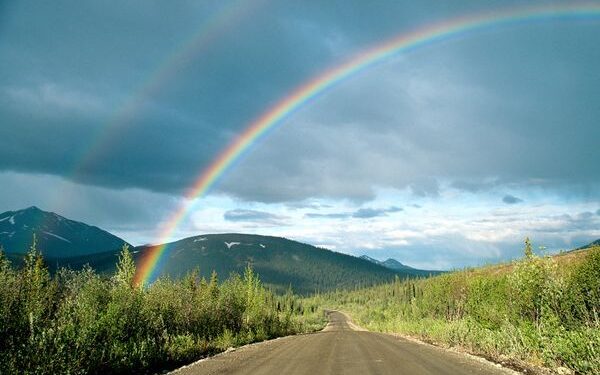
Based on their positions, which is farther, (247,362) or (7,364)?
(247,362)

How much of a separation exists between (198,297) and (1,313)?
893 inches

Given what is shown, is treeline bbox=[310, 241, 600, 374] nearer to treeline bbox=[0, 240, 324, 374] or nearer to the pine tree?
the pine tree

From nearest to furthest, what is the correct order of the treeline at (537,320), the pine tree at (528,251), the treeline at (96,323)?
the treeline at (96,323)
the treeline at (537,320)
the pine tree at (528,251)

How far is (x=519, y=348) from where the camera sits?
74.9ft

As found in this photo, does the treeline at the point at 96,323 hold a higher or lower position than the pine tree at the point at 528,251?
lower

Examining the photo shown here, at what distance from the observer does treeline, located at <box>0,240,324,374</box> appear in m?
13.5

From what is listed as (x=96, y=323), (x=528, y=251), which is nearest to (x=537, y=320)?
(x=528, y=251)

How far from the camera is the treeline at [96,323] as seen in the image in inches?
530

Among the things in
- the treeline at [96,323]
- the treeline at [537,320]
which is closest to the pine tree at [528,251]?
the treeline at [537,320]

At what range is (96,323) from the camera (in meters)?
16.6

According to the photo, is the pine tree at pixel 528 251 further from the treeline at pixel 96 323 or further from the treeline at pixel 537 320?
the treeline at pixel 96 323

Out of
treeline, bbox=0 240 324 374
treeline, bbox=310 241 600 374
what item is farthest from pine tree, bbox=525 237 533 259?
treeline, bbox=0 240 324 374

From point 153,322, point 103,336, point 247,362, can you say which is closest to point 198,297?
point 153,322

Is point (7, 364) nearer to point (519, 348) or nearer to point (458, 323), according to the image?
point (519, 348)
